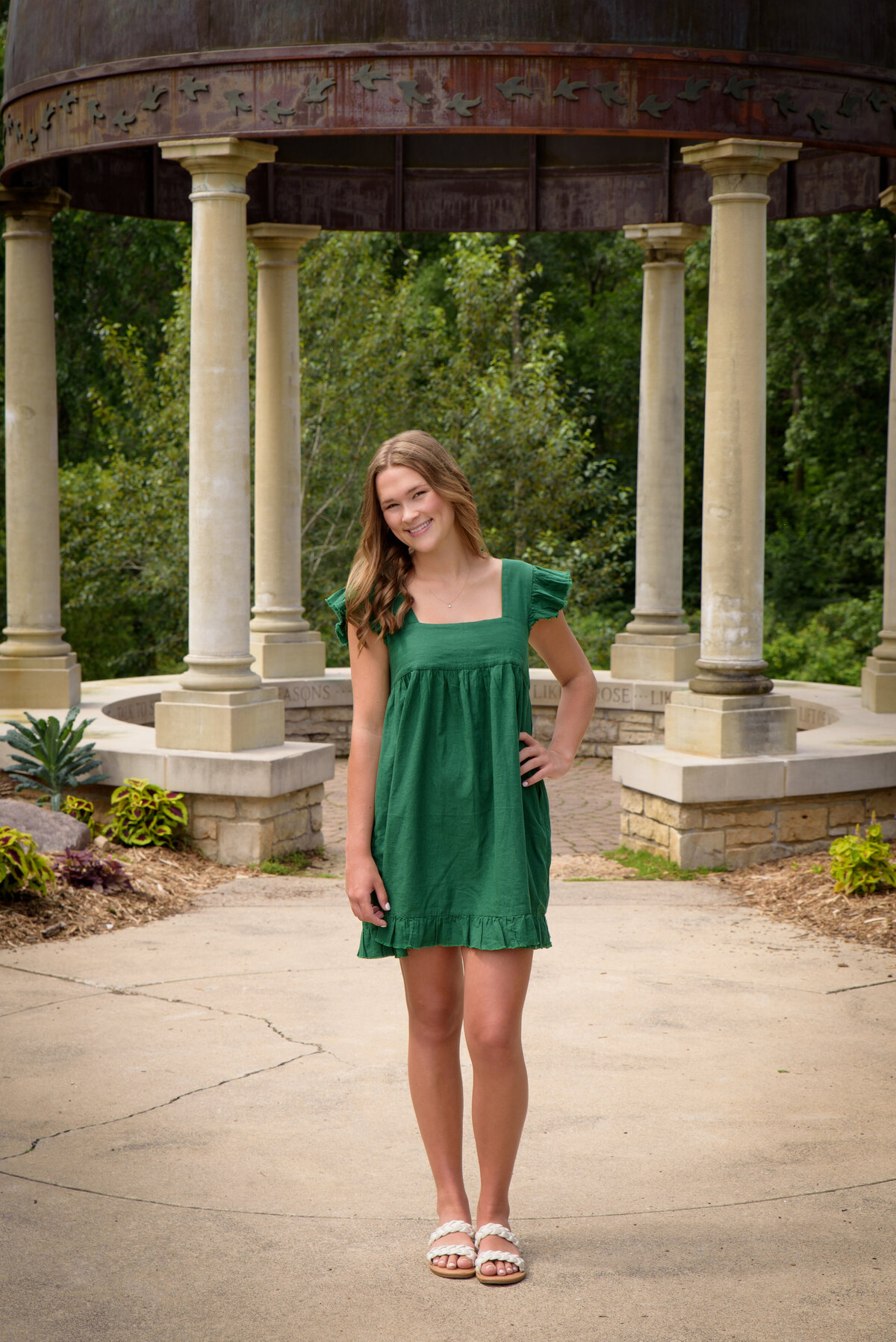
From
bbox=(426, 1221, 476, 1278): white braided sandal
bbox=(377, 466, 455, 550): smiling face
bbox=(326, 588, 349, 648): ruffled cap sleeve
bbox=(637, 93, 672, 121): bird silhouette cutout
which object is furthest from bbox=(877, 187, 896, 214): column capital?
bbox=(426, 1221, 476, 1278): white braided sandal

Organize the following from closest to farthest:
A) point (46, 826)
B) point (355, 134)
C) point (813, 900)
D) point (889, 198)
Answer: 1. point (813, 900)
2. point (46, 826)
3. point (355, 134)
4. point (889, 198)

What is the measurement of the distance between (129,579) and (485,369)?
272 inches

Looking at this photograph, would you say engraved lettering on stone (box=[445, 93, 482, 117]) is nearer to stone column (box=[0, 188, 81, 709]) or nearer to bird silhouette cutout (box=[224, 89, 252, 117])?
bird silhouette cutout (box=[224, 89, 252, 117])

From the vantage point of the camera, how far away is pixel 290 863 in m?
10.2

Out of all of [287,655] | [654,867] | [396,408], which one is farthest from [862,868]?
[396,408]

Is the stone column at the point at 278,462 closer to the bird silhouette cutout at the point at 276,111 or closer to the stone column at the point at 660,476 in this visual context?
the stone column at the point at 660,476

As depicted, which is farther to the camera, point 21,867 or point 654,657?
point 654,657

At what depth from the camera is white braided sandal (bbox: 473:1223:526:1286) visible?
3930 mm

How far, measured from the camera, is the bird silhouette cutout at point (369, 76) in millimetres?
9156

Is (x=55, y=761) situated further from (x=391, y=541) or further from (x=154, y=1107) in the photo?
(x=391, y=541)

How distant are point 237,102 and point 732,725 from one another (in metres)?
5.34

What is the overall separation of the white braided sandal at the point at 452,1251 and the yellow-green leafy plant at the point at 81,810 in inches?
245

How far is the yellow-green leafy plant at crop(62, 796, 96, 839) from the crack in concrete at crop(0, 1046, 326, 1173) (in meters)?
4.39

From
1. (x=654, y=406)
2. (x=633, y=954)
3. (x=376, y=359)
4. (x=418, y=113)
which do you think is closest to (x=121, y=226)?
(x=376, y=359)
